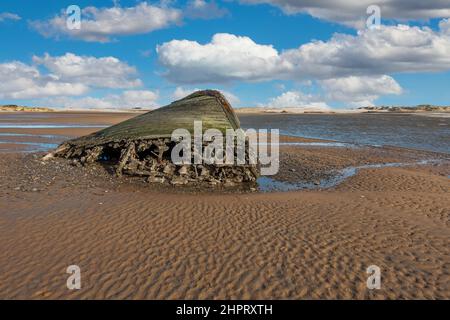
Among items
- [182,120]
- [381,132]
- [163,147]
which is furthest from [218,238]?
[381,132]

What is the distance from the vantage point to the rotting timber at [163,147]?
13312 mm

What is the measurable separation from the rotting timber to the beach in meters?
0.81

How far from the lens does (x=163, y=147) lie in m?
14.1

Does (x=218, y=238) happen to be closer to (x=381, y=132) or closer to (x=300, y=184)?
(x=300, y=184)

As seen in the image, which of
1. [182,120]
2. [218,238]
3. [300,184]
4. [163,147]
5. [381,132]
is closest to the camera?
[218,238]

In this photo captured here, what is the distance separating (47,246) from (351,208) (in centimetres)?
875

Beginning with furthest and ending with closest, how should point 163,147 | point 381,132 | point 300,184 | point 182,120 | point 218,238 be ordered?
1. point 381,132
2. point 182,120
3. point 300,184
4. point 163,147
5. point 218,238

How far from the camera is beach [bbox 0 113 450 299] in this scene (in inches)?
244

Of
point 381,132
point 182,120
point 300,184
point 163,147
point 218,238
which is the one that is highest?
point 182,120

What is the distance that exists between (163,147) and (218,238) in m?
6.73

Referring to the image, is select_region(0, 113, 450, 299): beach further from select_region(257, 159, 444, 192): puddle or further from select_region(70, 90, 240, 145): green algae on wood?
select_region(70, 90, 240, 145): green algae on wood

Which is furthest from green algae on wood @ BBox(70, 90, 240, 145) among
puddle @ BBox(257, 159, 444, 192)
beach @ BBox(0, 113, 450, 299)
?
puddle @ BBox(257, 159, 444, 192)

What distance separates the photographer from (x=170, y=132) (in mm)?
14359
